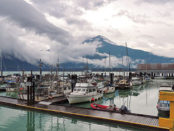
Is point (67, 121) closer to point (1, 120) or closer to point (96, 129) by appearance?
point (96, 129)

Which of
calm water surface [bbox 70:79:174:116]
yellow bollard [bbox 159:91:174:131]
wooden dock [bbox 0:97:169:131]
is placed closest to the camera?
yellow bollard [bbox 159:91:174:131]

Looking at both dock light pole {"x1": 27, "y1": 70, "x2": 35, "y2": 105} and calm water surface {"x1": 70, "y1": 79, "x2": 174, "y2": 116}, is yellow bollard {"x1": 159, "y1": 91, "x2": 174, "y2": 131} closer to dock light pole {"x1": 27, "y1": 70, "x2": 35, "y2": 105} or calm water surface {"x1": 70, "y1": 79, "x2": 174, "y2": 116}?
calm water surface {"x1": 70, "y1": 79, "x2": 174, "y2": 116}

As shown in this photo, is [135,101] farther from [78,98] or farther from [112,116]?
[112,116]

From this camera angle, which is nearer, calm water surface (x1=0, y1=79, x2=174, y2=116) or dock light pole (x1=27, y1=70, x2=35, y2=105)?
dock light pole (x1=27, y1=70, x2=35, y2=105)

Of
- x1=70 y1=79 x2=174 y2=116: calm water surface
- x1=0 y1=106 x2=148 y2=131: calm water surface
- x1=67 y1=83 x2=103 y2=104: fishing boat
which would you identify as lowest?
x1=70 y1=79 x2=174 y2=116: calm water surface

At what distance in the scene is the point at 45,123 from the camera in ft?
69.6

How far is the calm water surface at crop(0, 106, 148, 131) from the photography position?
19.1 meters

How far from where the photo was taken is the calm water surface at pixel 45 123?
19055mm

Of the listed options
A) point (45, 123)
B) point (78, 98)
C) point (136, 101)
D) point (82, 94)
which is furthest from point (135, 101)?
point (45, 123)

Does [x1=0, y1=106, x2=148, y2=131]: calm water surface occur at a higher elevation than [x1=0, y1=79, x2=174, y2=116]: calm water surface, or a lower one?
higher

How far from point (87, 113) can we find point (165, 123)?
9.10m

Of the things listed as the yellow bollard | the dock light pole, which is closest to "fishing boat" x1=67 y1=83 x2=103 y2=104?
the dock light pole

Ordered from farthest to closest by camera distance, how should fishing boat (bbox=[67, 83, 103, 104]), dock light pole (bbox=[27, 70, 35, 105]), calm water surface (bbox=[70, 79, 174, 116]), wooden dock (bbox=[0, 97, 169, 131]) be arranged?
fishing boat (bbox=[67, 83, 103, 104]) < calm water surface (bbox=[70, 79, 174, 116]) < dock light pole (bbox=[27, 70, 35, 105]) < wooden dock (bbox=[0, 97, 169, 131])

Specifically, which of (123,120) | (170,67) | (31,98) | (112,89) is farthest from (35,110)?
(170,67)
